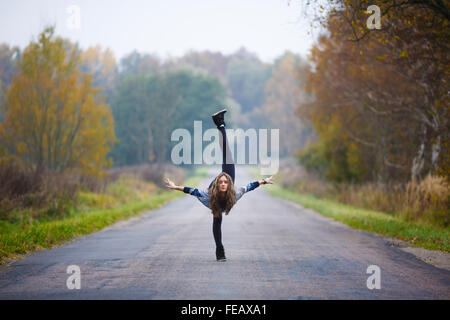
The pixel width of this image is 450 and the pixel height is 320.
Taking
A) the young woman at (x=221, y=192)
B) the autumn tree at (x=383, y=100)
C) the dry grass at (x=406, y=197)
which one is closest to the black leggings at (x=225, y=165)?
the young woman at (x=221, y=192)

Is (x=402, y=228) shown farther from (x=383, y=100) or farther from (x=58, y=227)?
(x=58, y=227)

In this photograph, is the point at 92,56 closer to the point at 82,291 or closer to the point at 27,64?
the point at 27,64

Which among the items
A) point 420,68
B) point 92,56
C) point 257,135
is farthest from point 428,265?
point 257,135

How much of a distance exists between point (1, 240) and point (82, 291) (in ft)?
17.5

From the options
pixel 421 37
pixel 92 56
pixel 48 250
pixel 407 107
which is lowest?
pixel 48 250

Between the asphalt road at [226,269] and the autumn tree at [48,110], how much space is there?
39.5ft

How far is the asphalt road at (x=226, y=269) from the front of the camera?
23.6ft

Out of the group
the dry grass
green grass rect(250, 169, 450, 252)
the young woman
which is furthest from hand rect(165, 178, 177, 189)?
the dry grass

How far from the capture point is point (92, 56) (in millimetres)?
79562

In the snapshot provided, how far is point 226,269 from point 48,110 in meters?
19.1

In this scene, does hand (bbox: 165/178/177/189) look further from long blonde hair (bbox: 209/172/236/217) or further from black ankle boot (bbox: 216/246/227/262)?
black ankle boot (bbox: 216/246/227/262)

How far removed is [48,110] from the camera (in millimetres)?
25750
